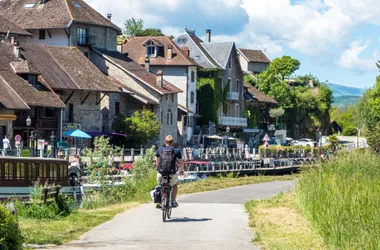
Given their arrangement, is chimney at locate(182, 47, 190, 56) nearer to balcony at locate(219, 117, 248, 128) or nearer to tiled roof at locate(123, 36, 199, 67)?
tiled roof at locate(123, 36, 199, 67)

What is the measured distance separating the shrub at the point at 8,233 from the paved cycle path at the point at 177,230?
2.37 metres

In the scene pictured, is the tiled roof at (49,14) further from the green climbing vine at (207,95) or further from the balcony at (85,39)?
A: the green climbing vine at (207,95)

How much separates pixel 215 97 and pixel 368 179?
6968 centimetres

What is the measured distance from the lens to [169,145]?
1938 cm

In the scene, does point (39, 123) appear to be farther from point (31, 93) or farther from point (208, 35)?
point (208, 35)

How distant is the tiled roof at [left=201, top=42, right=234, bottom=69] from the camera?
304 ft

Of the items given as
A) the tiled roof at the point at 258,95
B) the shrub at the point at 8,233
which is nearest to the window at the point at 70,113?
the tiled roof at the point at 258,95

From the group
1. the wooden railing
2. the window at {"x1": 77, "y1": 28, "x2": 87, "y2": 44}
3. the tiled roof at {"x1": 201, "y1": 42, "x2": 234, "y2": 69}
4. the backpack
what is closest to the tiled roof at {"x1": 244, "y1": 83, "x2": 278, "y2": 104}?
the tiled roof at {"x1": 201, "y1": 42, "x2": 234, "y2": 69}

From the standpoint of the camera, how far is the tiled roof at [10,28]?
66812 millimetres

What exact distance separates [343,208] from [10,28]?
5549 centimetres

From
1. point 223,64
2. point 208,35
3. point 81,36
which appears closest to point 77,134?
point 81,36

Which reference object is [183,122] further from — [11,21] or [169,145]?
[169,145]

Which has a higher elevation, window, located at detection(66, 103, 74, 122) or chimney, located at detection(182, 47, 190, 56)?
chimney, located at detection(182, 47, 190, 56)

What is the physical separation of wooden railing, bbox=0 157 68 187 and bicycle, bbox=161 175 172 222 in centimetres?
1408
